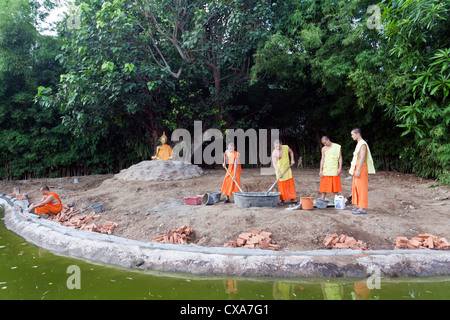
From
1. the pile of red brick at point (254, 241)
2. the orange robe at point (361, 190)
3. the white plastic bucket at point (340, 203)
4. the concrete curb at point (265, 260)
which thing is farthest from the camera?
the white plastic bucket at point (340, 203)

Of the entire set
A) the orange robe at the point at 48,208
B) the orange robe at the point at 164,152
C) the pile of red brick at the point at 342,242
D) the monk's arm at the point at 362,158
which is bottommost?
the pile of red brick at the point at 342,242

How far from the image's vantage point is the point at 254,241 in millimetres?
3576

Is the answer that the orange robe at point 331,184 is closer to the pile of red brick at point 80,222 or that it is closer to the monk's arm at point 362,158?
the monk's arm at point 362,158

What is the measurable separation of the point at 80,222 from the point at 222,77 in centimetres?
665

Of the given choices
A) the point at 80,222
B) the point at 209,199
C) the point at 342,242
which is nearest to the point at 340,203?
the point at 342,242

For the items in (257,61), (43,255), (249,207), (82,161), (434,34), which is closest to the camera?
(43,255)

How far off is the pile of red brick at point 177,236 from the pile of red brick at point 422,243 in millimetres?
2485

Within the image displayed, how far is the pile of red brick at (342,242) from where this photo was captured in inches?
136

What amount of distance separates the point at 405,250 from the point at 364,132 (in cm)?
687

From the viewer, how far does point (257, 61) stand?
7699 mm

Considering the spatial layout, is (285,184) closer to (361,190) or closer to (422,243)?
(361,190)

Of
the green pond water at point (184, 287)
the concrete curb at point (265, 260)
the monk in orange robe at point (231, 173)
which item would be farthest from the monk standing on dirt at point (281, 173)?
the green pond water at point (184, 287)
